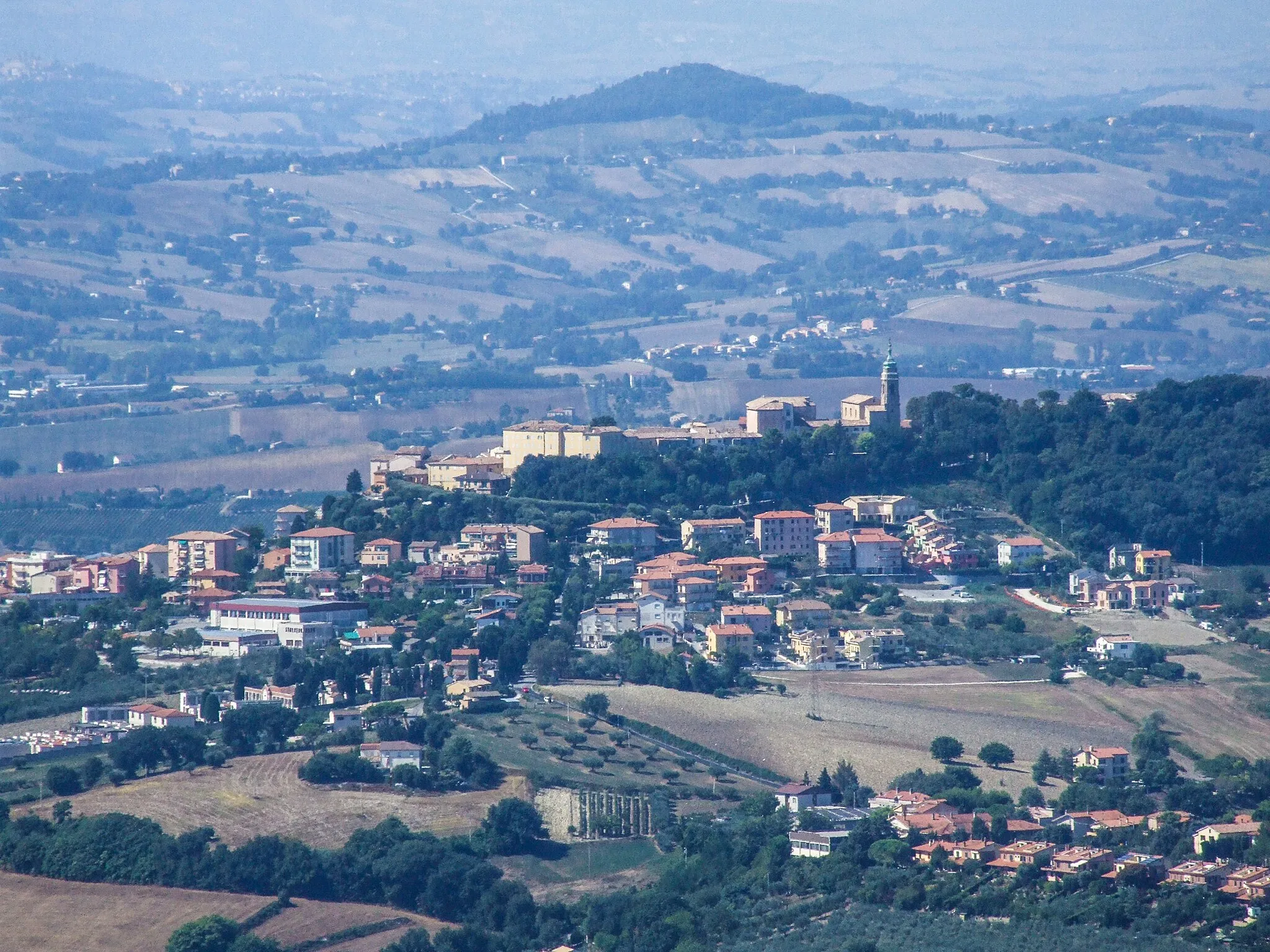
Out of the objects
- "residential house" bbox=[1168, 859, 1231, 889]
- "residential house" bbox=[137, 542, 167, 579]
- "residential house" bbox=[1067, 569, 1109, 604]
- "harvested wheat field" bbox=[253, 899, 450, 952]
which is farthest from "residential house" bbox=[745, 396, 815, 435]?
"residential house" bbox=[1168, 859, 1231, 889]

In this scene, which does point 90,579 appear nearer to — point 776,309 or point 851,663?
point 851,663

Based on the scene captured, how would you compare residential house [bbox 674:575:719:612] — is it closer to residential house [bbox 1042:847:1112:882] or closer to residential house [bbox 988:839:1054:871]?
residential house [bbox 988:839:1054:871]

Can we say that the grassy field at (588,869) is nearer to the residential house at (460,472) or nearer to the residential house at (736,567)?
the residential house at (736,567)

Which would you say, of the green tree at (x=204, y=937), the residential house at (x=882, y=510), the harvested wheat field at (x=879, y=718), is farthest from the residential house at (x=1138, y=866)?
the residential house at (x=882, y=510)

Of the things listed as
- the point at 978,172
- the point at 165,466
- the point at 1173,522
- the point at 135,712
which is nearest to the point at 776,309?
the point at 978,172

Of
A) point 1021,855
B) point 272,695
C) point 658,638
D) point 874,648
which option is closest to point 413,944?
point 1021,855

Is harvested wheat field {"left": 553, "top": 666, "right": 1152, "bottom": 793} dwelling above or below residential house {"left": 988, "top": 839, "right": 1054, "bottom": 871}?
below
